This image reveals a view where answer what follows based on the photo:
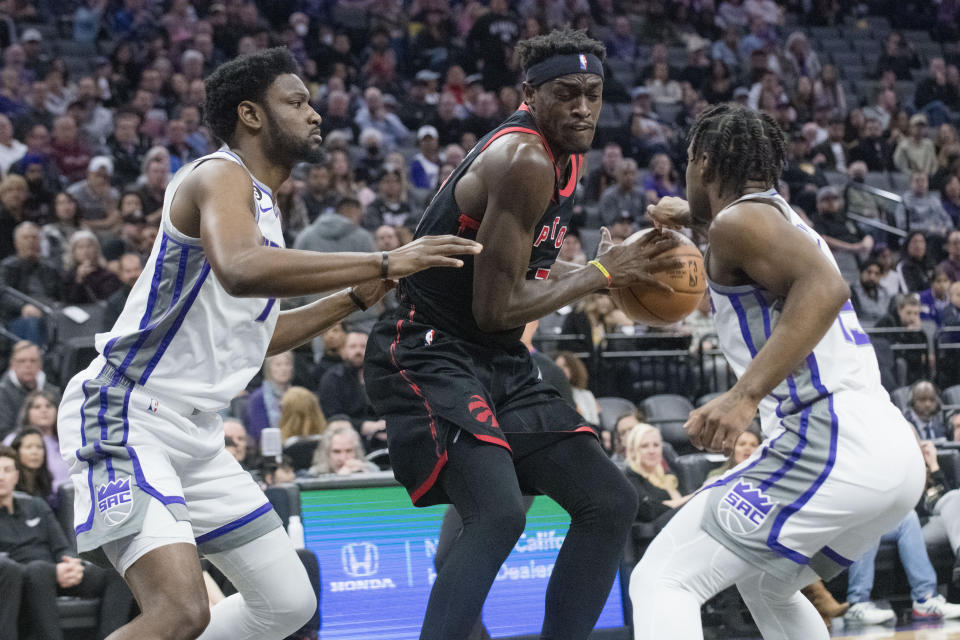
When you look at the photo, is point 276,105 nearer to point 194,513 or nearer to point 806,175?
point 194,513

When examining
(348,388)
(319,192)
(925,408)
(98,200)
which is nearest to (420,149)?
(319,192)

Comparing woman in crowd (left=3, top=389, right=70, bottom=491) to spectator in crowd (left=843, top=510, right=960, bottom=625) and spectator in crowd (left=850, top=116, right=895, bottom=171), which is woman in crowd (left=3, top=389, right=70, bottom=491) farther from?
spectator in crowd (left=850, top=116, right=895, bottom=171)

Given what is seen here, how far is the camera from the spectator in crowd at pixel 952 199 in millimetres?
14312

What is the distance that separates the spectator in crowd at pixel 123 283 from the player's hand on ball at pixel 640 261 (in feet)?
18.1

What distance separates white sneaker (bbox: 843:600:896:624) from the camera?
7.26m

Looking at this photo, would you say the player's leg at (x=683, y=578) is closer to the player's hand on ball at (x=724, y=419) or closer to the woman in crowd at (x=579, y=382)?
the player's hand on ball at (x=724, y=419)

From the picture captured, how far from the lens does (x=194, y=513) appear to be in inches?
136

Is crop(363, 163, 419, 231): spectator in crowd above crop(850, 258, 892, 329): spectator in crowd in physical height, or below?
above

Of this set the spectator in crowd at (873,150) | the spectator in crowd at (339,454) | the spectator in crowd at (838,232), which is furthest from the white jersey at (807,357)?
the spectator in crowd at (873,150)

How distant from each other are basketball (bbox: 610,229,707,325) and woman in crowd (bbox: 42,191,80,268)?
22.2 ft

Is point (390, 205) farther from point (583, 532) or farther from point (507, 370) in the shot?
point (583, 532)

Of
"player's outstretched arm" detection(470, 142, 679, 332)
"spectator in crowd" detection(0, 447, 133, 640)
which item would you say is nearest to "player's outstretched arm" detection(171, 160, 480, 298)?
"player's outstretched arm" detection(470, 142, 679, 332)

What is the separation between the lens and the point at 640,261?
12.8 ft

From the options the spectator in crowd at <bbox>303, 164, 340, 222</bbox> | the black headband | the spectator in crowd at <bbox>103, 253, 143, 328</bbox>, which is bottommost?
the spectator in crowd at <bbox>103, 253, 143, 328</bbox>
